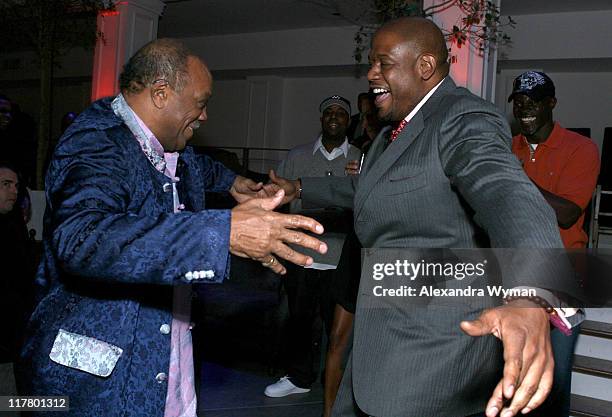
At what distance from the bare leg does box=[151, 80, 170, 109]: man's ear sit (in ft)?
6.16

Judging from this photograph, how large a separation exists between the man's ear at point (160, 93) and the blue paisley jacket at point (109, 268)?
0.36ft

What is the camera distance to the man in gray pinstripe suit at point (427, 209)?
151cm

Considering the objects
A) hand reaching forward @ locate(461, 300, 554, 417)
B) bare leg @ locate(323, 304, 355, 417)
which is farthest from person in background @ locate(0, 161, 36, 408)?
hand reaching forward @ locate(461, 300, 554, 417)

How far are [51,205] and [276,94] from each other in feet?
41.5

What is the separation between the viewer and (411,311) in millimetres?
1812

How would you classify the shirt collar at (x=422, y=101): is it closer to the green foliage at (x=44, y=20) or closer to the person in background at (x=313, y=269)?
the person in background at (x=313, y=269)

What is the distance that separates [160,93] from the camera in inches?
67.8

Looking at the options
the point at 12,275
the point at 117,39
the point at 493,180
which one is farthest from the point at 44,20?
the point at 493,180

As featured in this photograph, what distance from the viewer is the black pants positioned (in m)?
4.20

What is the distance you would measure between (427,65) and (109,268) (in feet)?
3.85

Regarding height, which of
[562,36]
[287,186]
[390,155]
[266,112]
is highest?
[562,36]

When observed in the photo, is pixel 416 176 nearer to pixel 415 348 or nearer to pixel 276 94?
pixel 415 348

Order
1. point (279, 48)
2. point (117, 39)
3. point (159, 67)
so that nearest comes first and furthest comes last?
point (159, 67)
point (117, 39)
point (279, 48)

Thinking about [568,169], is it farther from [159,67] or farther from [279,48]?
[279,48]
